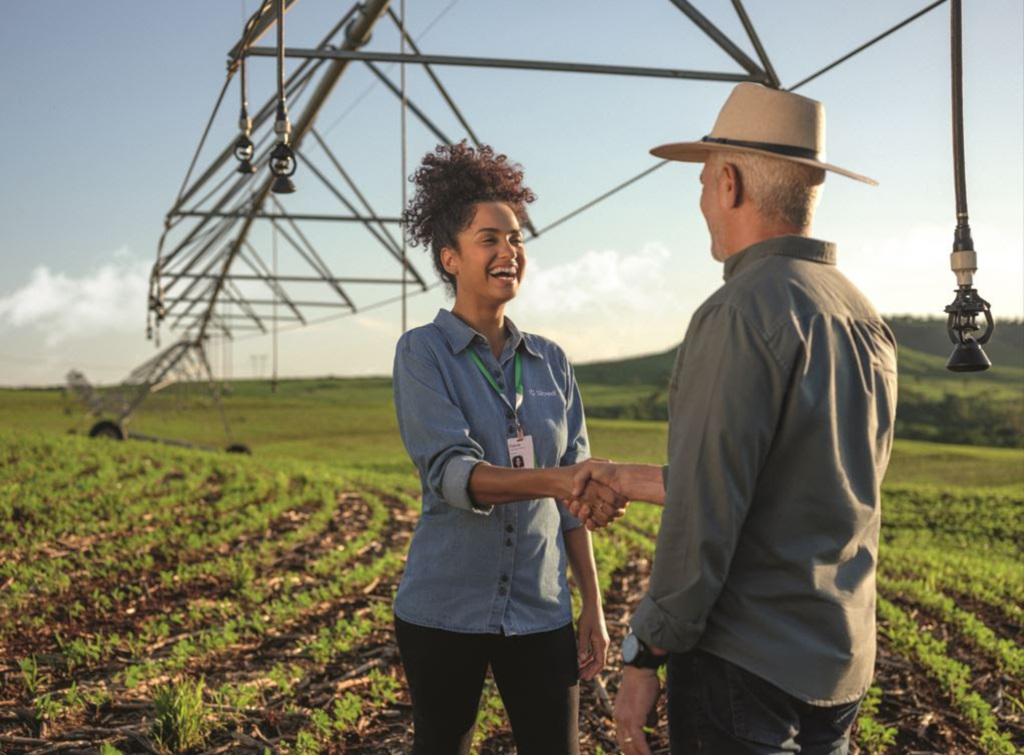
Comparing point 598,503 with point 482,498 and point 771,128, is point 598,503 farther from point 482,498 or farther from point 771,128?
point 771,128

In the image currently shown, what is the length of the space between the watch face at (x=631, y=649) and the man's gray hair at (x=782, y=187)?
2.70ft

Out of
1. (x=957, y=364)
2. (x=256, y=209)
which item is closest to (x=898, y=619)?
(x=957, y=364)

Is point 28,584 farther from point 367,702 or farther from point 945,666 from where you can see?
point 945,666

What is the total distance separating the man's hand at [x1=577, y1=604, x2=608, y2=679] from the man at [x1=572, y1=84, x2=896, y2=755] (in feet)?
3.01

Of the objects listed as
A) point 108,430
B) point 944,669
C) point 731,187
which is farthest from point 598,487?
point 108,430

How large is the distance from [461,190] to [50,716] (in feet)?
10.6

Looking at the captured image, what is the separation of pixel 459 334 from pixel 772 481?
1.08 metres

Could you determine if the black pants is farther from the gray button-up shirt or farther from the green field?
the green field

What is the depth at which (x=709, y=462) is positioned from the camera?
1703mm

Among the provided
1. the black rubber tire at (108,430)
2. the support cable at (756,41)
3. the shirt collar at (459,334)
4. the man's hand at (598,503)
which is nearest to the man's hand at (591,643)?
the man's hand at (598,503)

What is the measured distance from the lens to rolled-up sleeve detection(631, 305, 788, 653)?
168 centimetres

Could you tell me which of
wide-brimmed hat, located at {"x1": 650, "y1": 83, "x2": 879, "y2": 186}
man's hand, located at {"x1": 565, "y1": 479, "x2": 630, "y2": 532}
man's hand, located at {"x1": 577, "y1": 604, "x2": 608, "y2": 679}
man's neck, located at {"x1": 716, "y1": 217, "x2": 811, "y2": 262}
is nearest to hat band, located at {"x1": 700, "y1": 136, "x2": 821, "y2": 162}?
wide-brimmed hat, located at {"x1": 650, "y1": 83, "x2": 879, "y2": 186}

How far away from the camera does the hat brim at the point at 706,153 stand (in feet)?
6.04

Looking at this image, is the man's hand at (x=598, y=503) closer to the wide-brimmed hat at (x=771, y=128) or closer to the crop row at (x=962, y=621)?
the wide-brimmed hat at (x=771, y=128)
